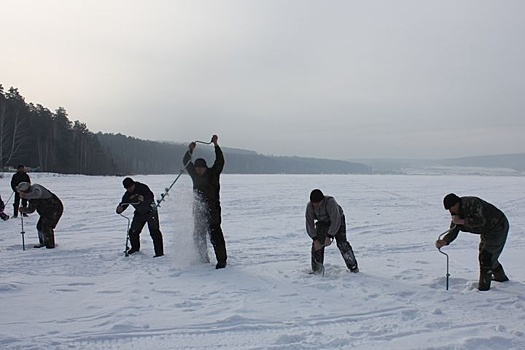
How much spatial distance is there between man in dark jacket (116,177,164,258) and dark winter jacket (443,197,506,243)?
18.2ft

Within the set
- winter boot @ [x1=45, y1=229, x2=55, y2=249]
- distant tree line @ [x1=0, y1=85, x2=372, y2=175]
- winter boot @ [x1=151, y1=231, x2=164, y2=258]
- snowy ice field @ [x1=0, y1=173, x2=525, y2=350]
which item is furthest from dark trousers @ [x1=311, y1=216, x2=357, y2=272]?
distant tree line @ [x1=0, y1=85, x2=372, y2=175]

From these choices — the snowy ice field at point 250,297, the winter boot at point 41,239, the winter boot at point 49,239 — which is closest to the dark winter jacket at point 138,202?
the snowy ice field at point 250,297

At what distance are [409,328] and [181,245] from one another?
441 centimetres

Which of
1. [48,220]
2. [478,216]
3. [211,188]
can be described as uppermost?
[211,188]

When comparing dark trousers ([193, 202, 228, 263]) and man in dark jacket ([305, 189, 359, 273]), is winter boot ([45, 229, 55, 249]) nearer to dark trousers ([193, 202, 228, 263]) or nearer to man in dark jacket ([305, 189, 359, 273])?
dark trousers ([193, 202, 228, 263])

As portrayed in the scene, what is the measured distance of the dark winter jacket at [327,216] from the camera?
22.4ft

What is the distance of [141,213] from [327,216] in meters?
3.91

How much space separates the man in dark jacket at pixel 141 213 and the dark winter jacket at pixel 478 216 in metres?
5.55

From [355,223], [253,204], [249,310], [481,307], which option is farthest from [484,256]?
[253,204]

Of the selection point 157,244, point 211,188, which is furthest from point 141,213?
point 211,188

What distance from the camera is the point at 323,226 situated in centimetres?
706

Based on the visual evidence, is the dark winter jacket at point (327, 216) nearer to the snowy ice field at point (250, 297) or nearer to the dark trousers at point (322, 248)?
the dark trousers at point (322, 248)

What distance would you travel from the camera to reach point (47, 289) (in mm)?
6285

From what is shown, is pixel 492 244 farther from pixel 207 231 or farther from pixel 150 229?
pixel 150 229
